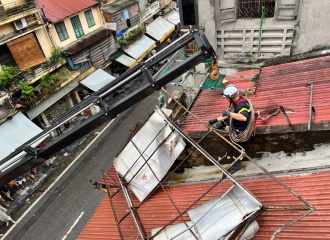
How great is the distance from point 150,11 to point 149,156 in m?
31.7

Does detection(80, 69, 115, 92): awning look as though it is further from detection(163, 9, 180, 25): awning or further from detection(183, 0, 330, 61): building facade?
detection(163, 9, 180, 25): awning

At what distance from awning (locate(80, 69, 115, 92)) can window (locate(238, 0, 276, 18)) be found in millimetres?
16666

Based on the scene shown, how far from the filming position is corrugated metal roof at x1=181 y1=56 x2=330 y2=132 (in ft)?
26.5

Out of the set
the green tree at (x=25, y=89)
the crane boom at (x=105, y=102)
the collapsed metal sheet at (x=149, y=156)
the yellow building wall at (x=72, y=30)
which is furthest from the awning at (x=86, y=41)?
the crane boom at (x=105, y=102)

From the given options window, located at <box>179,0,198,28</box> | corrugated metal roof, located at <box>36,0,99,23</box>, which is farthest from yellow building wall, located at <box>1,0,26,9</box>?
window, located at <box>179,0,198,28</box>

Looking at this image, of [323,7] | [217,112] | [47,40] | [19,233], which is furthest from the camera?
[47,40]

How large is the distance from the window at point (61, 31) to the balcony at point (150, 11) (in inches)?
486

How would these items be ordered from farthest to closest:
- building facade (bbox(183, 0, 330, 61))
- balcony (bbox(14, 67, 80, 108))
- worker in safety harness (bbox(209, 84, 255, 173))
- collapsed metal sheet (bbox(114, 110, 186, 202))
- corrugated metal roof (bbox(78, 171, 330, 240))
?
1. balcony (bbox(14, 67, 80, 108))
2. building facade (bbox(183, 0, 330, 61))
3. collapsed metal sheet (bbox(114, 110, 186, 202))
4. worker in safety harness (bbox(209, 84, 255, 173))
5. corrugated metal roof (bbox(78, 171, 330, 240))

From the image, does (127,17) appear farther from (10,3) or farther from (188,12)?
(188,12)

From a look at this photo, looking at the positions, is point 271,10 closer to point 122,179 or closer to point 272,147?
point 272,147

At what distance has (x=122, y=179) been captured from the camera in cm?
817

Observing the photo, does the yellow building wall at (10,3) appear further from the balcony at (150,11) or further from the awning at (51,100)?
the balcony at (150,11)

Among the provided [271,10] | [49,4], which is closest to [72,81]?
[49,4]

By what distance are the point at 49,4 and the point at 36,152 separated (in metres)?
22.6
